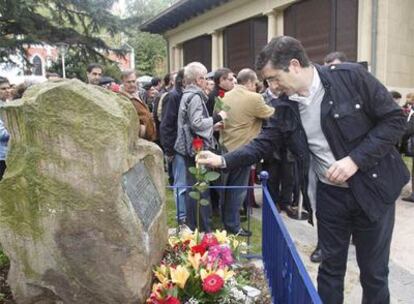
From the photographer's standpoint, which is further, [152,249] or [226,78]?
[226,78]

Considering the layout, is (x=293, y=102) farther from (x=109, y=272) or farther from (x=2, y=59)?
(x=2, y=59)

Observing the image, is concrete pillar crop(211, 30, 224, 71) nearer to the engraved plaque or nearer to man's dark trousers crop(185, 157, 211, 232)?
man's dark trousers crop(185, 157, 211, 232)

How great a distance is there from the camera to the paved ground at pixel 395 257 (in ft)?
12.4

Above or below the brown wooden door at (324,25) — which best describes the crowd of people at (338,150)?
below

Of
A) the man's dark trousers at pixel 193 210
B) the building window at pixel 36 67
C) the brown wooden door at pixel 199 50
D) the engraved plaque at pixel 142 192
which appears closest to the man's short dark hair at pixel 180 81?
the man's dark trousers at pixel 193 210

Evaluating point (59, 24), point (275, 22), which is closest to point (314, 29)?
point (275, 22)

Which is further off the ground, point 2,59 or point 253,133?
point 2,59

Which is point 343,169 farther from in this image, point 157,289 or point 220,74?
point 220,74

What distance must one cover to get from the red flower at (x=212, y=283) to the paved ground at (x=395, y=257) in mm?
1413

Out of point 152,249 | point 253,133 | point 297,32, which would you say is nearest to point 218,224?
point 253,133

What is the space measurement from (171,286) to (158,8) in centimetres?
5467

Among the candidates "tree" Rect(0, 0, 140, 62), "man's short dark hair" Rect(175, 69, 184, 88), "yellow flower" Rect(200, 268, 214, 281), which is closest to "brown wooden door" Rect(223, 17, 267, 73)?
"tree" Rect(0, 0, 140, 62)

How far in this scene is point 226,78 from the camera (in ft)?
18.1

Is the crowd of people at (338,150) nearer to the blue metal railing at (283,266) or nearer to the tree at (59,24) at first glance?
the blue metal railing at (283,266)
